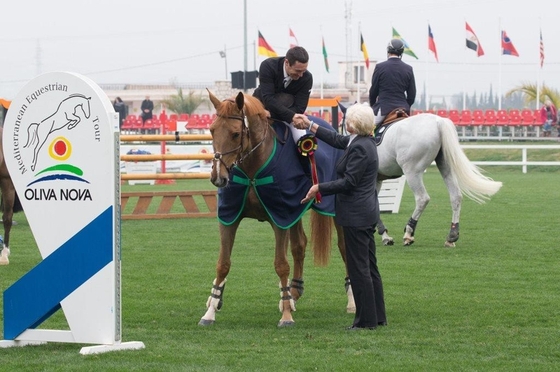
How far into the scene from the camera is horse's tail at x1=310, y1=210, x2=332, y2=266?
948cm

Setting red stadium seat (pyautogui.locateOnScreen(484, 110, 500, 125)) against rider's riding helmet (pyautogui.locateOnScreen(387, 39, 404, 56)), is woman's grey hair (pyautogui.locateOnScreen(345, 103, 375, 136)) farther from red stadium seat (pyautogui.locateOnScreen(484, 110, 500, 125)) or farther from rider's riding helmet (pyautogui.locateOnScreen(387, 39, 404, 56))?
red stadium seat (pyautogui.locateOnScreen(484, 110, 500, 125))

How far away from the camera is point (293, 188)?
8422mm

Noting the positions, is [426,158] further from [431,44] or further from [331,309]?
[431,44]

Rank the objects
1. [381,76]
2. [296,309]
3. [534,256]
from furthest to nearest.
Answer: [381,76] → [534,256] → [296,309]

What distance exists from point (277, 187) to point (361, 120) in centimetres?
90

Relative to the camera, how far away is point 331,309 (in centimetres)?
916

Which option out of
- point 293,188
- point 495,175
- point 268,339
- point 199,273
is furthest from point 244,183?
point 495,175

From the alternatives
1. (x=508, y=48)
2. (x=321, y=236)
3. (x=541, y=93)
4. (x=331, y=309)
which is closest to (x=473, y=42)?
(x=508, y=48)

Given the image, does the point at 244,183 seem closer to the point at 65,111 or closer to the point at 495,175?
the point at 65,111

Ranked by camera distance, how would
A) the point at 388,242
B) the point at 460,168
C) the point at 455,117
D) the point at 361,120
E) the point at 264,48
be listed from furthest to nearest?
the point at 455,117 < the point at 264,48 < the point at 388,242 < the point at 460,168 < the point at 361,120

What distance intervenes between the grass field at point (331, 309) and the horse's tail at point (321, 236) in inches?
17.6

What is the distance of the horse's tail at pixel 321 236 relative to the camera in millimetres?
9484

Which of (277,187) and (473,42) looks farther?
(473,42)

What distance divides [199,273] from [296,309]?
248 centimetres
